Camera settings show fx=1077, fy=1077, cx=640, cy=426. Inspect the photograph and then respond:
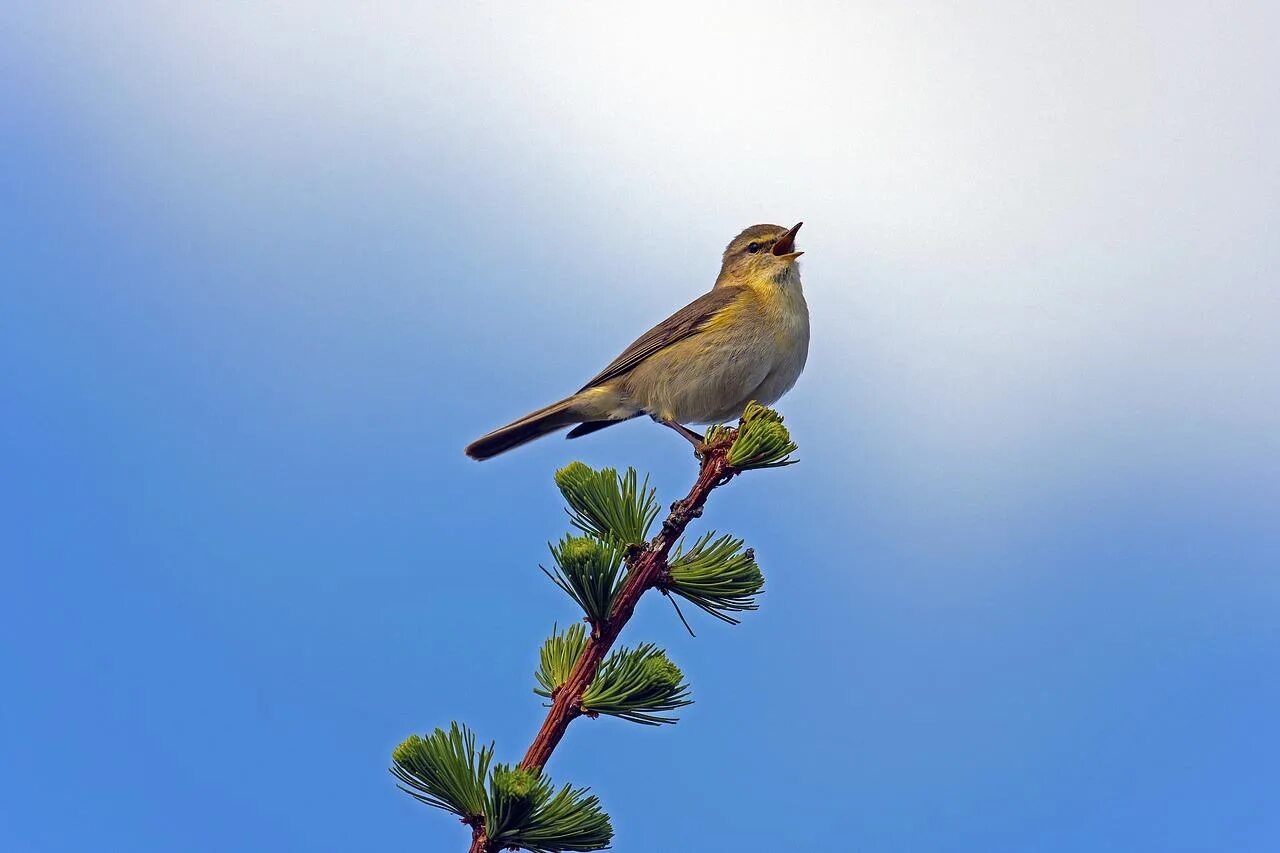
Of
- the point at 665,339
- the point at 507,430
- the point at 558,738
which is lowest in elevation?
the point at 558,738

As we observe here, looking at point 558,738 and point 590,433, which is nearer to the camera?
Answer: point 558,738

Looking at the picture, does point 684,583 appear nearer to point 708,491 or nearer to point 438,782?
point 708,491

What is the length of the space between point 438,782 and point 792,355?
5752 mm

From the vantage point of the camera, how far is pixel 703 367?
26.7 ft

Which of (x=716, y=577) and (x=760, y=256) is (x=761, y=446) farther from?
(x=760, y=256)

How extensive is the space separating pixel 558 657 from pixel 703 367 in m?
4.86

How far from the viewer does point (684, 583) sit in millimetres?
3730

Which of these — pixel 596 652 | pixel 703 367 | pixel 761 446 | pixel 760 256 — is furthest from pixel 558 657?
pixel 760 256

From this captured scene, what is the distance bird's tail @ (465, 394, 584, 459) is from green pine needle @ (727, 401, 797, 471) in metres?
3.71

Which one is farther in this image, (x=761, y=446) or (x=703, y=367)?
(x=703, y=367)

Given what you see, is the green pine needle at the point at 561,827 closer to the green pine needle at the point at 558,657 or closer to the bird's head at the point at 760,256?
the green pine needle at the point at 558,657

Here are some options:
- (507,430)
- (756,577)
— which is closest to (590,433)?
(507,430)

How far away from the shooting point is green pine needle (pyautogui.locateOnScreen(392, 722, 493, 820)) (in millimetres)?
2982

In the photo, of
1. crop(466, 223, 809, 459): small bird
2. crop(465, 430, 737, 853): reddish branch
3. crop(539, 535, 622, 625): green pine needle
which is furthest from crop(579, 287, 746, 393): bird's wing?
crop(539, 535, 622, 625): green pine needle
